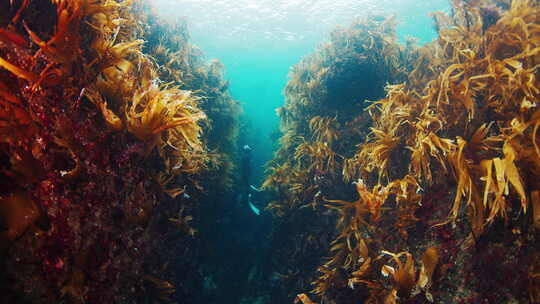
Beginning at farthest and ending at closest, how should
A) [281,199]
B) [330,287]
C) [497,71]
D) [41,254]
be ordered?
[281,199] < [330,287] < [497,71] < [41,254]

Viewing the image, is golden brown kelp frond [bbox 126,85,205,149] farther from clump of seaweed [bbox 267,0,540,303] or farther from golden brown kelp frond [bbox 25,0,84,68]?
clump of seaweed [bbox 267,0,540,303]

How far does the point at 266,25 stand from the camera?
24.7 meters

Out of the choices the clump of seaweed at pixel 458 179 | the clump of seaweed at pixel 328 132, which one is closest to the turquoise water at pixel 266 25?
the clump of seaweed at pixel 328 132

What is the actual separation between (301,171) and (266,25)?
22107mm

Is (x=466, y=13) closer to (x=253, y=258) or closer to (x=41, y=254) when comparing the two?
(x=41, y=254)

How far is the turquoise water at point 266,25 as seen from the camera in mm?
19719

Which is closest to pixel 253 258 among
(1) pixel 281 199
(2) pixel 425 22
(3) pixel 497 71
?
(1) pixel 281 199

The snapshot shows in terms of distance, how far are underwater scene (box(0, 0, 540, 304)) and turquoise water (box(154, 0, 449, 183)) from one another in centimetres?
767

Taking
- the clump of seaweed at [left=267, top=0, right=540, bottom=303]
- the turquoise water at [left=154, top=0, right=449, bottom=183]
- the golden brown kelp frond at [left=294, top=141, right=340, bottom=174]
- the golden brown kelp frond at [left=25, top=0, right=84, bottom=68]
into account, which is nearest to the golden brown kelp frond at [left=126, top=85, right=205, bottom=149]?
the golden brown kelp frond at [left=25, top=0, right=84, bottom=68]

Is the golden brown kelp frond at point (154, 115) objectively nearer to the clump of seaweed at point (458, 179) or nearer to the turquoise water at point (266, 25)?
the clump of seaweed at point (458, 179)

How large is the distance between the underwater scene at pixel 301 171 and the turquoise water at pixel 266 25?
302 inches

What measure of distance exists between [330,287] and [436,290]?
1880 millimetres

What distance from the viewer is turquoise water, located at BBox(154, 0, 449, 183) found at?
64.7 feet

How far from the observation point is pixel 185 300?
468cm
